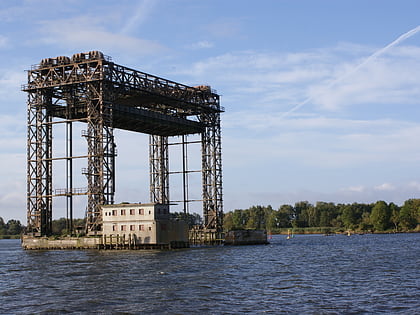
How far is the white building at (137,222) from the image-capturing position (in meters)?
88.2

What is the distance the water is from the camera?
126ft

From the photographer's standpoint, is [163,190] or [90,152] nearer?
Answer: [90,152]

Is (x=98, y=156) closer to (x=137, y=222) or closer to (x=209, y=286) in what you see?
(x=137, y=222)

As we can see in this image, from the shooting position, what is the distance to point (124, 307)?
3831 centimetres

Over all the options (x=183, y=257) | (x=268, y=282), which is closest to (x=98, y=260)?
(x=183, y=257)

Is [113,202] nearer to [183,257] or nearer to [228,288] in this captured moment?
[183,257]

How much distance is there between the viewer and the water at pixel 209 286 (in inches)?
1513

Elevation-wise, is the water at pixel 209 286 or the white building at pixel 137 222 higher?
the white building at pixel 137 222

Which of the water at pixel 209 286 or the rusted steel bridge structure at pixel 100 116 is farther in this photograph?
the rusted steel bridge structure at pixel 100 116

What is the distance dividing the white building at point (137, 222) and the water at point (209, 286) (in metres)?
14.5

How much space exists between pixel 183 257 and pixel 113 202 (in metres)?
20.9

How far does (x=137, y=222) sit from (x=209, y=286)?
42.3m

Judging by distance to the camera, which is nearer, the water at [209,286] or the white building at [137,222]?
the water at [209,286]

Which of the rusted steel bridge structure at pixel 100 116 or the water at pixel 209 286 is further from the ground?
the rusted steel bridge structure at pixel 100 116
